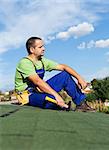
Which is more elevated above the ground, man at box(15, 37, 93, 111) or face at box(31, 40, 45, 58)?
face at box(31, 40, 45, 58)

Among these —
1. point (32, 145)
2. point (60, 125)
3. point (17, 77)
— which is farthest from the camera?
point (17, 77)

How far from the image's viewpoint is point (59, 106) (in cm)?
653

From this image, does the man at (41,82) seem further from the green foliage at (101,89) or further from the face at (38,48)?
the green foliage at (101,89)

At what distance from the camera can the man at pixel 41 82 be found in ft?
21.4

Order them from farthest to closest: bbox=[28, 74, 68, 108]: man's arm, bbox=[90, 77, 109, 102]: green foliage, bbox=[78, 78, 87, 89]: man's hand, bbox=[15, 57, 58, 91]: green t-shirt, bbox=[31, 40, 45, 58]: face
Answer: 1. bbox=[90, 77, 109, 102]: green foliage
2. bbox=[78, 78, 87, 89]: man's hand
3. bbox=[31, 40, 45, 58]: face
4. bbox=[15, 57, 58, 91]: green t-shirt
5. bbox=[28, 74, 68, 108]: man's arm

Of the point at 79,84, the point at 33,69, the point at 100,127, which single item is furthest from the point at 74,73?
the point at 100,127

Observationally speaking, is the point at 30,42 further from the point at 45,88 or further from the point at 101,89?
the point at 101,89

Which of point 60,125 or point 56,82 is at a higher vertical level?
point 56,82

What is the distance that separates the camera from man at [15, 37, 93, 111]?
6.52 meters

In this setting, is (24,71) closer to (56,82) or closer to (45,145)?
(56,82)

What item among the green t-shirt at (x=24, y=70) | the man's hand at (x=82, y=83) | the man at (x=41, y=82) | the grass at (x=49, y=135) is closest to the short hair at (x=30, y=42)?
the man at (x=41, y=82)

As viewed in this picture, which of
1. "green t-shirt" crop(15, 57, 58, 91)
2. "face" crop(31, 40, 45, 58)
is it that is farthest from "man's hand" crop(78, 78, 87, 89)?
"face" crop(31, 40, 45, 58)

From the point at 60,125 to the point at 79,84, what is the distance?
3.04 metres

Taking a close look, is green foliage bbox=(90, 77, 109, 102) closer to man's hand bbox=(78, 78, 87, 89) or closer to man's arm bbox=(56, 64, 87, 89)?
man's arm bbox=(56, 64, 87, 89)
